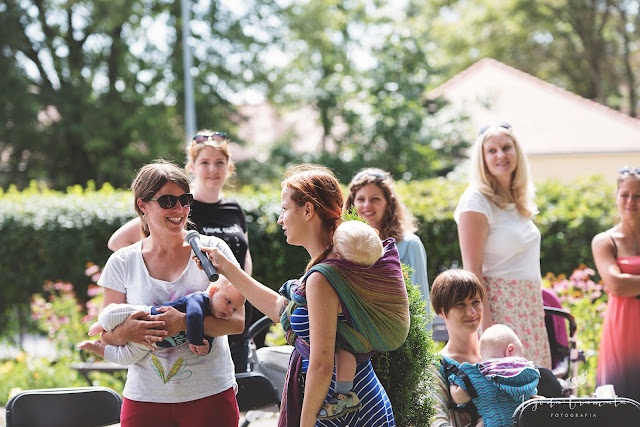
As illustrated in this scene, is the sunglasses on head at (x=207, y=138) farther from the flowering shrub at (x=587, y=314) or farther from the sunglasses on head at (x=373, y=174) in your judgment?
the flowering shrub at (x=587, y=314)

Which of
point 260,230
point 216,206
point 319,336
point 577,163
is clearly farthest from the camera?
point 577,163

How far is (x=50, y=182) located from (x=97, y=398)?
18.8m

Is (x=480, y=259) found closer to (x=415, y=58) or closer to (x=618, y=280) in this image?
(x=618, y=280)

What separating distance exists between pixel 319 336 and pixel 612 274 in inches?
103

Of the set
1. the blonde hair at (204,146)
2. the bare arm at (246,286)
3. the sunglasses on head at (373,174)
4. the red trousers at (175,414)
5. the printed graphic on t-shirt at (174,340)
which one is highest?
the blonde hair at (204,146)

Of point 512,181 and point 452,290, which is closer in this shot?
point 452,290

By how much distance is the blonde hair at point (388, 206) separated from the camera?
4043 mm

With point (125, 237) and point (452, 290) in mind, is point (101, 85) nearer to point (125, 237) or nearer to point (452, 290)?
point (125, 237)

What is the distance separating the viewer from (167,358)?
275 cm

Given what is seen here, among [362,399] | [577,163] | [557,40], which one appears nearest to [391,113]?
[577,163]

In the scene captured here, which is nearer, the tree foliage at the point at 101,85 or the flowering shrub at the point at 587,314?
the flowering shrub at the point at 587,314

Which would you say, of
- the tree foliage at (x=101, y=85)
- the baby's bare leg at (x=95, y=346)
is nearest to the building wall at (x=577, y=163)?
the tree foliage at (x=101, y=85)

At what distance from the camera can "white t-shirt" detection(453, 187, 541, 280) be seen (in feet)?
13.0

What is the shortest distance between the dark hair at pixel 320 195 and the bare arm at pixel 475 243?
5.33 ft
